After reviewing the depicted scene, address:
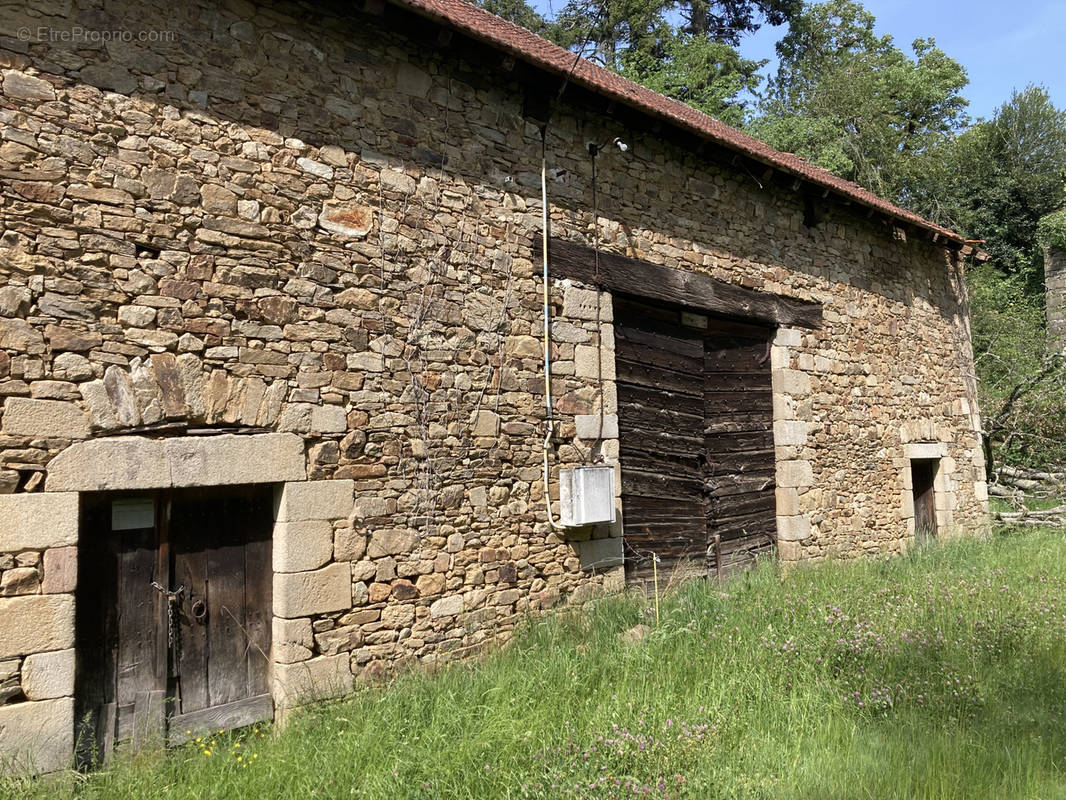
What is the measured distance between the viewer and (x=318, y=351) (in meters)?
4.48

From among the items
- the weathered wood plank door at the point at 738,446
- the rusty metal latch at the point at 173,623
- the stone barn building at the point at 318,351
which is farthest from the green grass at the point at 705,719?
the weathered wood plank door at the point at 738,446

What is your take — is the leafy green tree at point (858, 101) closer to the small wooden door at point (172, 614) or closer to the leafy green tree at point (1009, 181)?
the leafy green tree at point (1009, 181)

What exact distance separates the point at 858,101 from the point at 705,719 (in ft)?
60.6

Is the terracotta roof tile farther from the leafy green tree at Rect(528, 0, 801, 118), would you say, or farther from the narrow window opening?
the leafy green tree at Rect(528, 0, 801, 118)

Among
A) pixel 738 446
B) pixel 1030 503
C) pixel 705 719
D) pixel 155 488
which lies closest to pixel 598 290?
A: pixel 738 446

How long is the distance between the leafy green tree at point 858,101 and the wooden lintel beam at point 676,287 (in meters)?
9.17

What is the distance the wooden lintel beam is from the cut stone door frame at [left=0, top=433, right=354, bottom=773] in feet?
8.93

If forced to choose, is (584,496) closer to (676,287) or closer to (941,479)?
(676,287)

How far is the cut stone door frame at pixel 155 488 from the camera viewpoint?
3.40m

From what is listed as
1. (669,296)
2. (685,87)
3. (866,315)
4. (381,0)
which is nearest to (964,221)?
(685,87)

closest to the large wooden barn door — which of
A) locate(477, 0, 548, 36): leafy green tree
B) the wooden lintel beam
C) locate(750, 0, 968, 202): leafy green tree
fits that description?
the wooden lintel beam

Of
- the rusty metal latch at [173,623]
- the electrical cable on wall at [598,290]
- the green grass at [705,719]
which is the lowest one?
the green grass at [705,719]

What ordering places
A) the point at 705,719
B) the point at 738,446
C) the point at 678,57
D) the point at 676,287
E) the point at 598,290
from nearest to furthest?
the point at 705,719
the point at 598,290
the point at 676,287
the point at 738,446
the point at 678,57

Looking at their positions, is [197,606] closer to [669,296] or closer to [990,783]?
[990,783]
